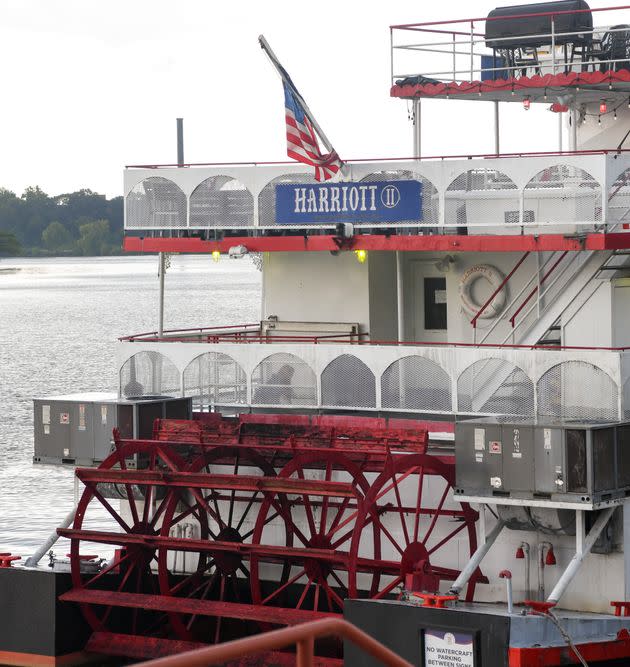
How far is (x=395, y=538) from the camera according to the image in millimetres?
17297

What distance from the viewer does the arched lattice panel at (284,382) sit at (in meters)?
18.8

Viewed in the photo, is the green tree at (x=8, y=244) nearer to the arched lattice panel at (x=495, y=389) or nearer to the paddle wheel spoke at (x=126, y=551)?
the paddle wheel spoke at (x=126, y=551)

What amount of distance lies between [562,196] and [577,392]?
2.37 m

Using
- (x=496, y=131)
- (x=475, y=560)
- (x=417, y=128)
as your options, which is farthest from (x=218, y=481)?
(x=496, y=131)

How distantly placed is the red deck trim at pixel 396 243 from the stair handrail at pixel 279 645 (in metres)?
11.2

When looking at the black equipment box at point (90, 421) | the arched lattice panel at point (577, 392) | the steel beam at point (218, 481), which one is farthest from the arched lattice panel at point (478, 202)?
the black equipment box at point (90, 421)

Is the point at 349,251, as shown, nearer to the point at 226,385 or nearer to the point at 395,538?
the point at 226,385

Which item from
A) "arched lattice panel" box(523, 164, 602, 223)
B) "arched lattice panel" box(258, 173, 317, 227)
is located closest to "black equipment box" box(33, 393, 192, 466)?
"arched lattice panel" box(258, 173, 317, 227)

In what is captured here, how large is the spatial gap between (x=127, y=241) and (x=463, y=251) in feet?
14.2

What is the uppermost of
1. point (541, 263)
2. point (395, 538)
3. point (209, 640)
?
point (541, 263)

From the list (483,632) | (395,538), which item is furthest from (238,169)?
(483,632)

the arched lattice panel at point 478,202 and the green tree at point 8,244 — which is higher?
the green tree at point 8,244

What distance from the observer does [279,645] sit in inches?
250

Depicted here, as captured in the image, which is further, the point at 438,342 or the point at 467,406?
the point at 438,342
